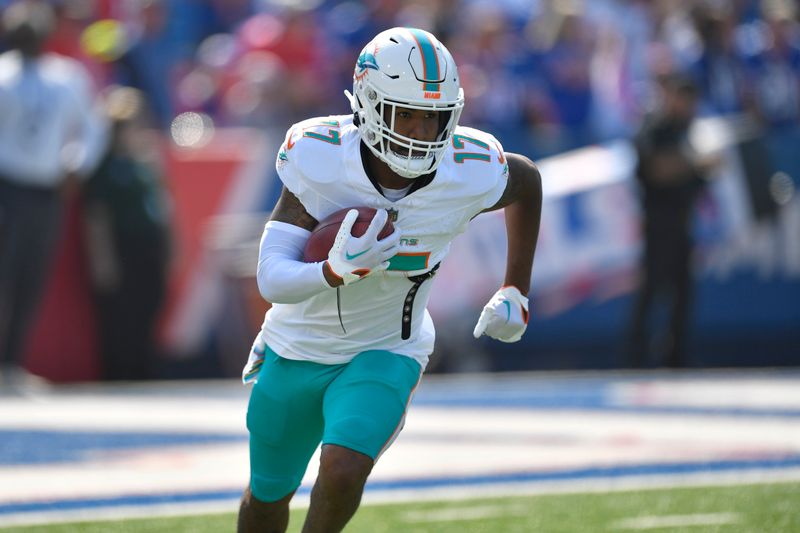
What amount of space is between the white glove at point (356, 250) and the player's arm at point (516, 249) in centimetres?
57

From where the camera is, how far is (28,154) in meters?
8.55

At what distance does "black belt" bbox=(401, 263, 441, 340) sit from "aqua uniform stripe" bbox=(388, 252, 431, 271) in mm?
59

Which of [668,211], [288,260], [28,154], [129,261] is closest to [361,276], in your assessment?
[288,260]

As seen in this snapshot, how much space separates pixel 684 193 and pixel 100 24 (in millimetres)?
4170

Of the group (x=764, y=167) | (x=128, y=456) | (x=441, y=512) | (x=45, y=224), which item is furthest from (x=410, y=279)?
(x=764, y=167)

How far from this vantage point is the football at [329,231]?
376 cm

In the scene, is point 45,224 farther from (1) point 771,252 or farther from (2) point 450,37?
(1) point 771,252

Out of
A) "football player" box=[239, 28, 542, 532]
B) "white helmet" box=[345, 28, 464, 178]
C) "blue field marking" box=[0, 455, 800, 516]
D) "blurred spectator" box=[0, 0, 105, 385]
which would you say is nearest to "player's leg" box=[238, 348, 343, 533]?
"football player" box=[239, 28, 542, 532]

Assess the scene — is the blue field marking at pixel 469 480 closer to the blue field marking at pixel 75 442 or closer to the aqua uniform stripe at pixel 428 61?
the blue field marking at pixel 75 442

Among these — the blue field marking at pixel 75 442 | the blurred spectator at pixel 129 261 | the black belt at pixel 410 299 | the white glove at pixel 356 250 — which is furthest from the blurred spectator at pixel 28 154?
the white glove at pixel 356 250

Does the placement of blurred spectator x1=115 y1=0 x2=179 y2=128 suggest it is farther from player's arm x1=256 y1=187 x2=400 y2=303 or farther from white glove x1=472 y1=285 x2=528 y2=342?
player's arm x1=256 y1=187 x2=400 y2=303

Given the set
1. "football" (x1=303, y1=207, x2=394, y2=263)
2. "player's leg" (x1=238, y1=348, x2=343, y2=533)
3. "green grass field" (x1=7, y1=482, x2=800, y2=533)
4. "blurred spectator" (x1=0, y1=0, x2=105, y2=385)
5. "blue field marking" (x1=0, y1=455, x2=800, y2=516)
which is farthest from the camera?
"blurred spectator" (x1=0, y1=0, x2=105, y2=385)

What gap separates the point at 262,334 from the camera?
423cm

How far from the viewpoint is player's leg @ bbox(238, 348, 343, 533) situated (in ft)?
13.3
